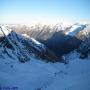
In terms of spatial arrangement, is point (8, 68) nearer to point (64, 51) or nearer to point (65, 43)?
point (64, 51)

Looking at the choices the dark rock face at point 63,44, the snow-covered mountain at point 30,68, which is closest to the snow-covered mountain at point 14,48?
the snow-covered mountain at point 30,68

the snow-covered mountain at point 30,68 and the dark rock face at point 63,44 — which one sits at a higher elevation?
the snow-covered mountain at point 30,68

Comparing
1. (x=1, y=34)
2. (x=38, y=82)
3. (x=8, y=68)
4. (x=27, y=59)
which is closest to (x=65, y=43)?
(x=1, y=34)

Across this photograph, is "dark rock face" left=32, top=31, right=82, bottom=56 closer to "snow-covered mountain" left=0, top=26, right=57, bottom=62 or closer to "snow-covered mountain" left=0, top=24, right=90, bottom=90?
"snow-covered mountain" left=0, top=24, right=90, bottom=90

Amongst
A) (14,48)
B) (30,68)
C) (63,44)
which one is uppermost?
(14,48)

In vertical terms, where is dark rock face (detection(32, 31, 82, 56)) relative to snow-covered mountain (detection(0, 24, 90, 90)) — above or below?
below

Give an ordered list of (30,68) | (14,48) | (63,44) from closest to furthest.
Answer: (30,68) → (14,48) → (63,44)

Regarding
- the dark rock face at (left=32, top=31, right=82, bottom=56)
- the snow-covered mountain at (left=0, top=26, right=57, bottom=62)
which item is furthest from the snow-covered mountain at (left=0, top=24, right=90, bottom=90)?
the dark rock face at (left=32, top=31, right=82, bottom=56)

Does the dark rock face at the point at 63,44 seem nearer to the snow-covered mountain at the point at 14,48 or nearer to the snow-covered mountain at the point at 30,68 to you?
the snow-covered mountain at the point at 30,68

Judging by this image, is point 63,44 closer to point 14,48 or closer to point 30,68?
point 14,48

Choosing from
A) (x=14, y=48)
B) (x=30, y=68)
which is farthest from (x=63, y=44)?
(x=30, y=68)

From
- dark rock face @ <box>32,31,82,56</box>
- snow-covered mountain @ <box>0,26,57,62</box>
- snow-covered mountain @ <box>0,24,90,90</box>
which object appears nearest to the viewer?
snow-covered mountain @ <box>0,24,90,90</box>

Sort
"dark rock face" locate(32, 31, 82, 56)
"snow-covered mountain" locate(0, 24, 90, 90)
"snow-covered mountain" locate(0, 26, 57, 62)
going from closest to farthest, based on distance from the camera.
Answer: "snow-covered mountain" locate(0, 24, 90, 90)
"snow-covered mountain" locate(0, 26, 57, 62)
"dark rock face" locate(32, 31, 82, 56)
